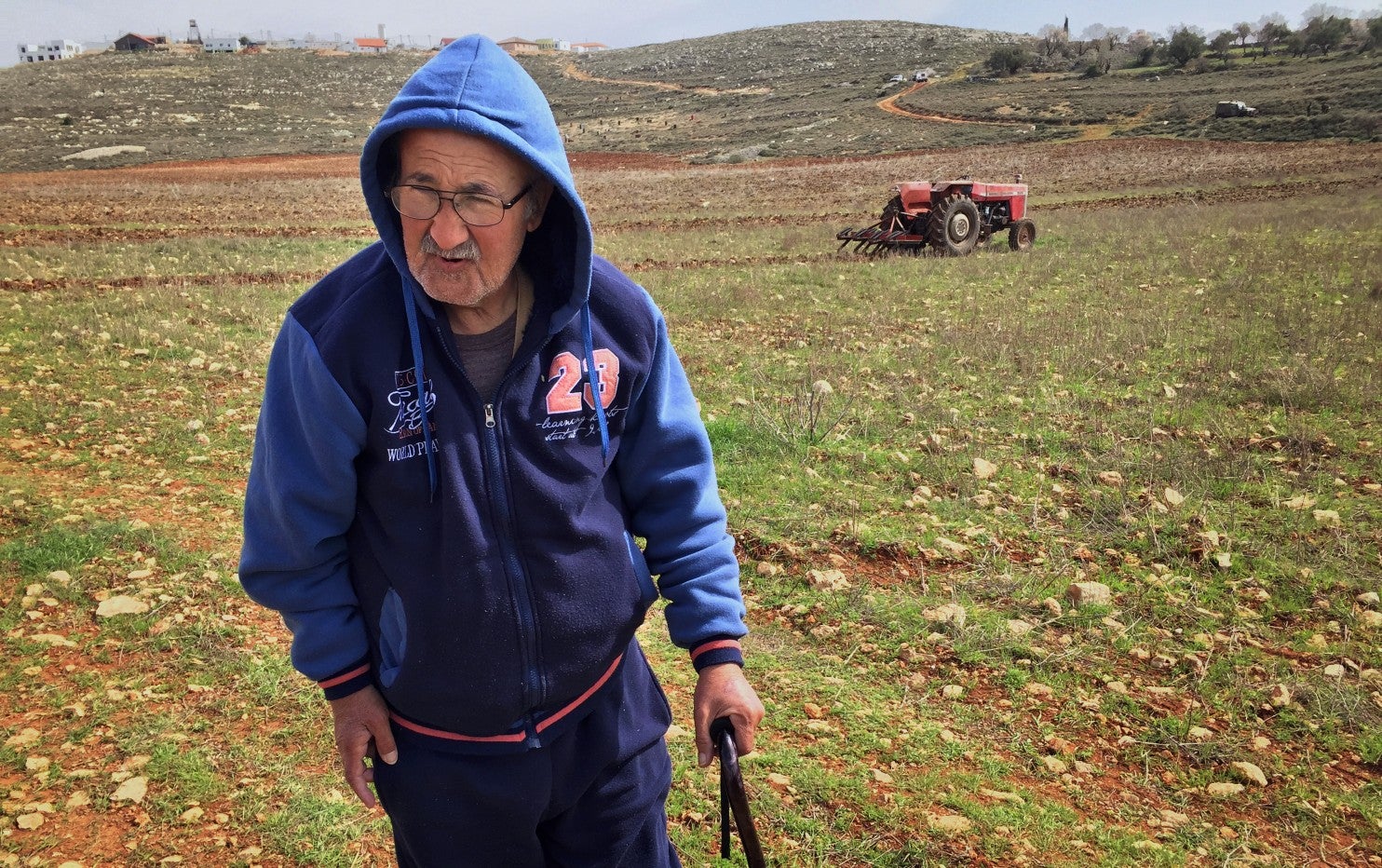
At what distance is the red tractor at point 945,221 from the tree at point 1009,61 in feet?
167

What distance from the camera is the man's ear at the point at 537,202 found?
1650 mm

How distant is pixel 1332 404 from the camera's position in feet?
20.5

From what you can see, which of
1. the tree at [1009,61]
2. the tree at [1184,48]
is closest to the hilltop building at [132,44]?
the tree at [1009,61]

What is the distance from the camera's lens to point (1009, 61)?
198ft

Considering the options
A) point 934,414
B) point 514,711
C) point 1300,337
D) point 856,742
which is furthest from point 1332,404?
point 514,711

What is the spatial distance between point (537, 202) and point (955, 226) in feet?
44.1

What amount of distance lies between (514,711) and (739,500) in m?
3.50

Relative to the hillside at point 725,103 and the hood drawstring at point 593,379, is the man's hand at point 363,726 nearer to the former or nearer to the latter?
the hood drawstring at point 593,379

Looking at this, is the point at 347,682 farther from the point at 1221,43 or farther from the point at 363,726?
the point at 1221,43

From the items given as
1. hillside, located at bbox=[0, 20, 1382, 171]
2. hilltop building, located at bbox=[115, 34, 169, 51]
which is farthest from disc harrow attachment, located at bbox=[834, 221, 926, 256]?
hilltop building, located at bbox=[115, 34, 169, 51]

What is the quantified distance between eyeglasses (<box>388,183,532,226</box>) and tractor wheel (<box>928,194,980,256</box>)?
13.0 metres

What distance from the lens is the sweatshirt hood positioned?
147 cm

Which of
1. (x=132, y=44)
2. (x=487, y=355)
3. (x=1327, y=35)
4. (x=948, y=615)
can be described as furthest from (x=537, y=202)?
(x=132, y=44)

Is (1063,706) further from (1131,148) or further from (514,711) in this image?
(1131,148)
